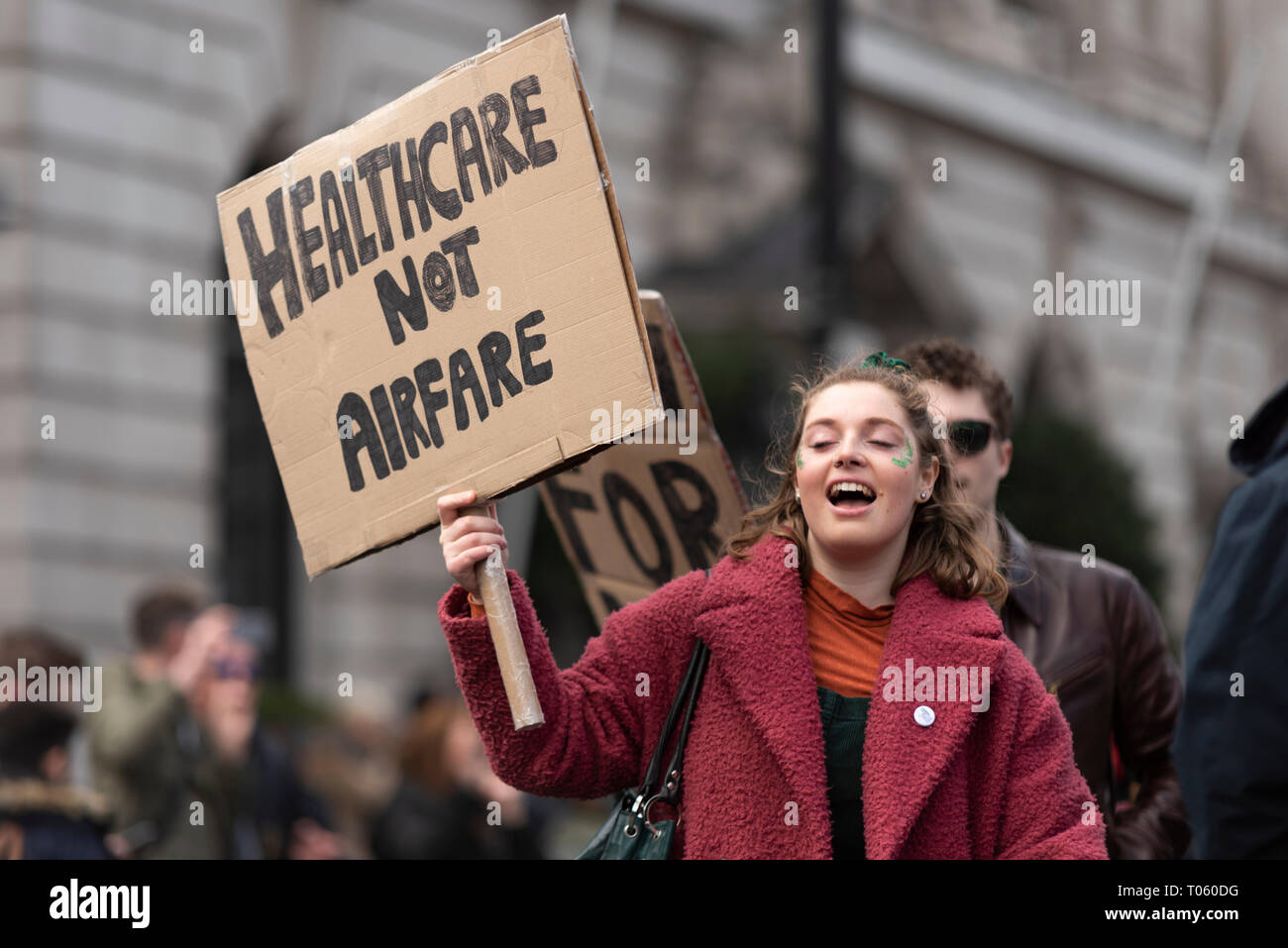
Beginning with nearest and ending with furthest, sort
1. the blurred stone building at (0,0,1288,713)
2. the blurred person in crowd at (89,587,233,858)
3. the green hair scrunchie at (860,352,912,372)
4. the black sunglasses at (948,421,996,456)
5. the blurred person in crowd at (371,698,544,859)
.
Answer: the green hair scrunchie at (860,352,912,372)
the black sunglasses at (948,421,996,456)
the blurred person in crowd at (89,587,233,858)
the blurred person in crowd at (371,698,544,859)
the blurred stone building at (0,0,1288,713)

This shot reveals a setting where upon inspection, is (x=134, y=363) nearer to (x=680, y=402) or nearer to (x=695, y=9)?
(x=695, y=9)

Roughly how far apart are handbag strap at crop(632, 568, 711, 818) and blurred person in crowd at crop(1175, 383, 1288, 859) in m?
0.93

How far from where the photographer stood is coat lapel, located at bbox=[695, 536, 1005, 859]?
267 centimetres

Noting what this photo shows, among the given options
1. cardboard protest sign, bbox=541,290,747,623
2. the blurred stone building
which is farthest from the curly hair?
the blurred stone building

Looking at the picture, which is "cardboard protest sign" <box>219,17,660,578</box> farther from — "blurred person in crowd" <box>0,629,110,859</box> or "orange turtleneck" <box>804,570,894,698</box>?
"blurred person in crowd" <box>0,629,110,859</box>

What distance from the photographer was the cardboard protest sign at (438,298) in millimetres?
2977

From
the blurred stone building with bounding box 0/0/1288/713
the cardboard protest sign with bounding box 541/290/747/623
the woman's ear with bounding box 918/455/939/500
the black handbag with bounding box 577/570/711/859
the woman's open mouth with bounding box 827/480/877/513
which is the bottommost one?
the black handbag with bounding box 577/570/711/859

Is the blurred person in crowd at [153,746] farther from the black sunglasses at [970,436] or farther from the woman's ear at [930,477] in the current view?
the woman's ear at [930,477]

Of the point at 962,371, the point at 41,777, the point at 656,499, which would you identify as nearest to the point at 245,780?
the point at 41,777

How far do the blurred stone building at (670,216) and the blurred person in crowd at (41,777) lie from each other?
392 centimetres

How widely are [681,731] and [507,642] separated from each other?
0.32 m

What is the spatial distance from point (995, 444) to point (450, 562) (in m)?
1.40

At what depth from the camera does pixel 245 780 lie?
6.82 meters

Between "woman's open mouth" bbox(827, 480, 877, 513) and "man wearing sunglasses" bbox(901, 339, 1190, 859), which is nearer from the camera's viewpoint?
"woman's open mouth" bbox(827, 480, 877, 513)
